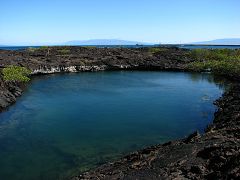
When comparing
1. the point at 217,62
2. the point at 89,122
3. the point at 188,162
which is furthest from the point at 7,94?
the point at 217,62

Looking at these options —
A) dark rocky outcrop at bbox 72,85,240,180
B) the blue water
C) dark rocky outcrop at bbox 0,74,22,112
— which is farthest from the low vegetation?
dark rocky outcrop at bbox 72,85,240,180

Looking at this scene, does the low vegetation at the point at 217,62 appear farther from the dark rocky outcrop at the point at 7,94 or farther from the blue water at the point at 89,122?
the dark rocky outcrop at the point at 7,94

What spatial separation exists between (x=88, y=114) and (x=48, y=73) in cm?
4732

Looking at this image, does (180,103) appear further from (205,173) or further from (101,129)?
(205,173)

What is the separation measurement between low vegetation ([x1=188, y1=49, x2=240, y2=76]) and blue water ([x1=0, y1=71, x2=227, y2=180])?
1236 centimetres

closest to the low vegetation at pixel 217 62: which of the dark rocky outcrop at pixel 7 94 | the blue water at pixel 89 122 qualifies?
the blue water at pixel 89 122

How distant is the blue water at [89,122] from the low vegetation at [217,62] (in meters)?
12.4

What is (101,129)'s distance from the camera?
33.6 meters

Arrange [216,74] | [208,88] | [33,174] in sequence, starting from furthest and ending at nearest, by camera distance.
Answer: [216,74], [208,88], [33,174]

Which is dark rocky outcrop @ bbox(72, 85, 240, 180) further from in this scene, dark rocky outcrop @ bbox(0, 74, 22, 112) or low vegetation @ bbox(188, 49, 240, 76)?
low vegetation @ bbox(188, 49, 240, 76)

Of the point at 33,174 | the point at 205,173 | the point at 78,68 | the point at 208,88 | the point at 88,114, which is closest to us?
the point at 205,173

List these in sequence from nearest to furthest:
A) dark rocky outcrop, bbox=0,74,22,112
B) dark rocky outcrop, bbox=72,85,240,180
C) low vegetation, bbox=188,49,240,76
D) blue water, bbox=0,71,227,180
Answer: dark rocky outcrop, bbox=72,85,240,180 → blue water, bbox=0,71,227,180 → dark rocky outcrop, bbox=0,74,22,112 → low vegetation, bbox=188,49,240,76

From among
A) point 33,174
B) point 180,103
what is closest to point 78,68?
point 180,103

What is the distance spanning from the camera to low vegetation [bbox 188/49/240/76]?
245ft
